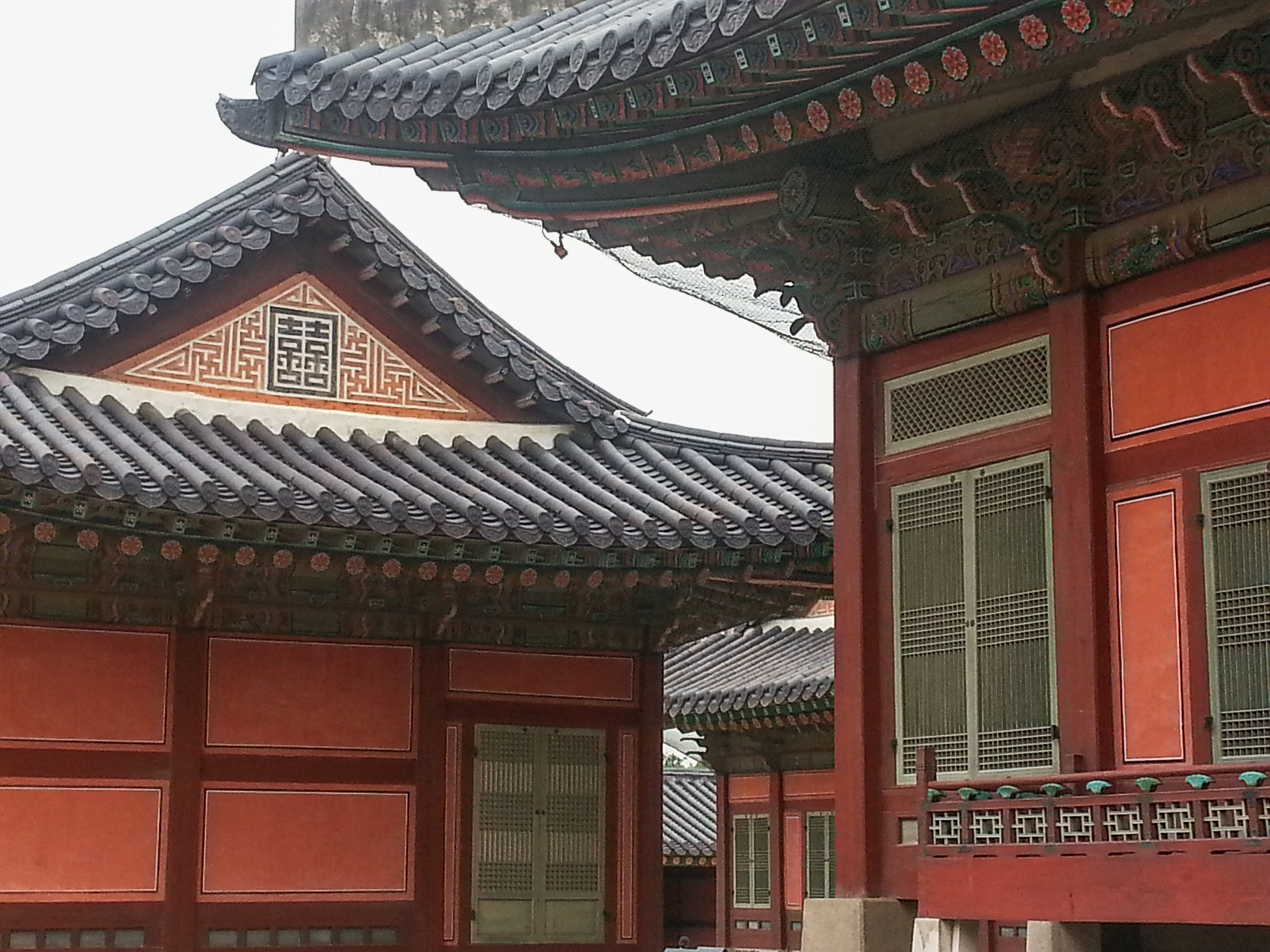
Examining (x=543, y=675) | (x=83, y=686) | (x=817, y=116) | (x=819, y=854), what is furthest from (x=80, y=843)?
(x=819, y=854)

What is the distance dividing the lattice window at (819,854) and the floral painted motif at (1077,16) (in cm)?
1606

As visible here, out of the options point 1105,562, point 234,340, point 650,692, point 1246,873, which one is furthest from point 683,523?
point 1246,873

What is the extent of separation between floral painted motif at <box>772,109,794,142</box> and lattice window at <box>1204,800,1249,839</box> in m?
3.85

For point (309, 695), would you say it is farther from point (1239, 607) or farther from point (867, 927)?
point (1239, 607)

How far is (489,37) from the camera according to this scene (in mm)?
11555

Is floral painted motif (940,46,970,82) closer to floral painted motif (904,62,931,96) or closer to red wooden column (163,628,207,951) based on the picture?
floral painted motif (904,62,931,96)

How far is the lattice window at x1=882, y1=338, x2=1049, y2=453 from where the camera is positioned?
381 inches

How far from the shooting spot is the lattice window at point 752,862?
2439cm

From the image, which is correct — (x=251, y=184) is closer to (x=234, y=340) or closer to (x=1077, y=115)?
(x=234, y=340)

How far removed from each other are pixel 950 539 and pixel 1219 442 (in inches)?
67.2

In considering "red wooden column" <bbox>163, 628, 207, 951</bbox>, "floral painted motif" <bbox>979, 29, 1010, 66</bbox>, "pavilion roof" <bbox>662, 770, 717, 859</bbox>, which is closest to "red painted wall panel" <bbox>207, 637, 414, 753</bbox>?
"red wooden column" <bbox>163, 628, 207, 951</bbox>

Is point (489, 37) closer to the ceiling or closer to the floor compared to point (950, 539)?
closer to the ceiling

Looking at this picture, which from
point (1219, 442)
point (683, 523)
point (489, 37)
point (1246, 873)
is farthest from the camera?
point (683, 523)

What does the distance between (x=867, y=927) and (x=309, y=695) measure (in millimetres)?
5967
